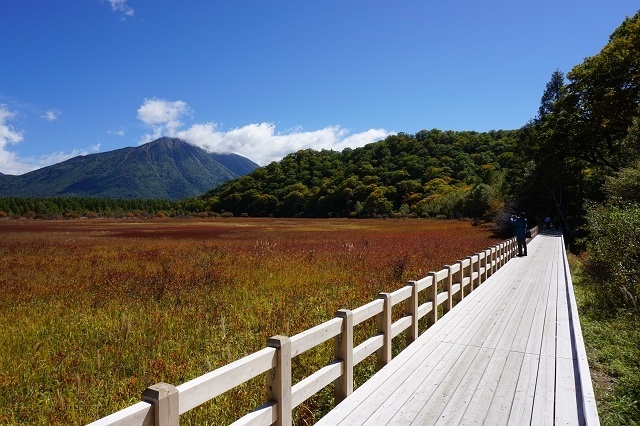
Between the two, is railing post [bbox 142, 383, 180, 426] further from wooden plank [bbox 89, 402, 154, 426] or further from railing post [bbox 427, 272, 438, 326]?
railing post [bbox 427, 272, 438, 326]

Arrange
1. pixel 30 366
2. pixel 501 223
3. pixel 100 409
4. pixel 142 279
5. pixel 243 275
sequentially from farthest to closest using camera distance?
1. pixel 501 223
2. pixel 243 275
3. pixel 142 279
4. pixel 30 366
5. pixel 100 409

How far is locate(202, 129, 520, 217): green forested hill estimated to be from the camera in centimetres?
8944

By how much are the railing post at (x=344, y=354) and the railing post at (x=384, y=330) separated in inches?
40.7

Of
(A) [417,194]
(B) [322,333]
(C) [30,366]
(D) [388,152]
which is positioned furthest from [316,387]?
(D) [388,152]

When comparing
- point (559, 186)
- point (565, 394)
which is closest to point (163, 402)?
point (565, 394)

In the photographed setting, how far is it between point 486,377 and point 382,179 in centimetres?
10443

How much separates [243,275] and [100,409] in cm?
881

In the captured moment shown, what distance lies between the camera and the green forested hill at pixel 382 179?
89438 mm

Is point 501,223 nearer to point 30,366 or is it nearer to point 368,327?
point 368,327

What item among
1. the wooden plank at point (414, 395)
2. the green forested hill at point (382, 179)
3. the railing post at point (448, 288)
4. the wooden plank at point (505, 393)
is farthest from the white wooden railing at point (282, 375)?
the green forested hill at point (382, 179)

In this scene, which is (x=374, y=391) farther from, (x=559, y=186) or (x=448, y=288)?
(x=559, y=186)

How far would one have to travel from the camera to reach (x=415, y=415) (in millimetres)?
4148

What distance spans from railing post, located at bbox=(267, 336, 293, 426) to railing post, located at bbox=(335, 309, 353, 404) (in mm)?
1144

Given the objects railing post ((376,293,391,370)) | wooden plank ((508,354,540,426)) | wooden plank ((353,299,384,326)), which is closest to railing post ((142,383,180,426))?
wooden plank ((353,299,384,326))
